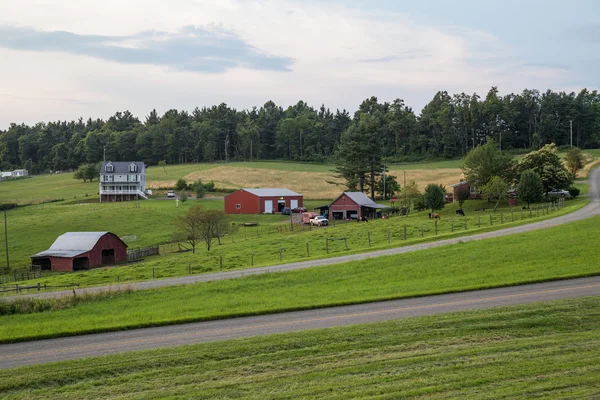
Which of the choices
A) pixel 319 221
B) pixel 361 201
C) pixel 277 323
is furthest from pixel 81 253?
pixel 277 323

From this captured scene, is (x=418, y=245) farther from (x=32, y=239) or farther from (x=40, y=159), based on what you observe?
(x=40, y=159)

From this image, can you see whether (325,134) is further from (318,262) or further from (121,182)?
(318,262)

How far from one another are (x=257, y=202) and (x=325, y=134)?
88.7 meters

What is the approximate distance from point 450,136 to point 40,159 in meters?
132

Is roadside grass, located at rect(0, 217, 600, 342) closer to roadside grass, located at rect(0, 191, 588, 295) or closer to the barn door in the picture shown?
roadside grass, located at rect(0, 191, 588, 295)

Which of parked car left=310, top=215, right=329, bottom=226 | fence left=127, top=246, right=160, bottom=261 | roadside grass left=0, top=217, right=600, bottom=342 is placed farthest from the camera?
parked car left=310, top=215, right=329, bottom=226

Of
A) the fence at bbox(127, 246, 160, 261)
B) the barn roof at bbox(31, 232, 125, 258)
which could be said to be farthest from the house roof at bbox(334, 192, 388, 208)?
the barn roof at bbox(31, 232, 125, 258)

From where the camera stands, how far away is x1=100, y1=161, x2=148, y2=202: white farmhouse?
10544cm

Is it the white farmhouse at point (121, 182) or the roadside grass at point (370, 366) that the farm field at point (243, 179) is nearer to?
the white farmhouse at point (121, 182)

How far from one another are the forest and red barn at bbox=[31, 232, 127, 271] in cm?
7769

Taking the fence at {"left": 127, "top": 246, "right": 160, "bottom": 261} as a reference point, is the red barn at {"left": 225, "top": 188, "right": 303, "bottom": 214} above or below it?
above

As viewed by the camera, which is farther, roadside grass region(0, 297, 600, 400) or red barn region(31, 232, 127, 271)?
red barn region(31, 232, 127, 271)


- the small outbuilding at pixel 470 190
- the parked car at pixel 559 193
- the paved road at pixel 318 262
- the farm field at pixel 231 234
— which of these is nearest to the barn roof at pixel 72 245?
the farm field at pixel 231 234

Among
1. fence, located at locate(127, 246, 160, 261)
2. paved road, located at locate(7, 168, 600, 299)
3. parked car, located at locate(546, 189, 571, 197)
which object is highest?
parked car, located at locate(546, 189, 571, 197)
